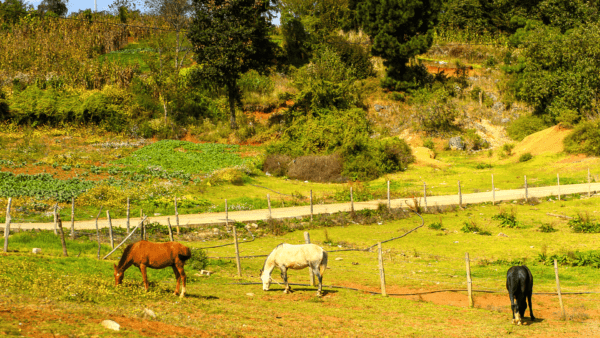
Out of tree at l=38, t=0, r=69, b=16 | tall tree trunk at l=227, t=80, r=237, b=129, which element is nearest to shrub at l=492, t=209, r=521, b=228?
tall tree trunk at l=227, t=80, r=237, b=129

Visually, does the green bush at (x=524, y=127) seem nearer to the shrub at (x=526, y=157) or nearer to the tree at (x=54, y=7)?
the shrub at (x=526, y=157)

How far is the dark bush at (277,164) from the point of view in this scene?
4541 cm

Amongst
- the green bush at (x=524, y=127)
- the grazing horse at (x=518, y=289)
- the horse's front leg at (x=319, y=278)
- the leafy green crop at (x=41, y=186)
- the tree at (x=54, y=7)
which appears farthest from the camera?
the tree at (x=54, y=7)

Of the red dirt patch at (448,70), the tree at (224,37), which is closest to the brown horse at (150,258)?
the tree at (224,37)

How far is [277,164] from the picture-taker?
4584cm

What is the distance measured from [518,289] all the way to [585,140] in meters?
38.5

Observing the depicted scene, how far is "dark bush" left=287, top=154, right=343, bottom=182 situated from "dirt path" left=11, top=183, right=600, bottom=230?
930 cm

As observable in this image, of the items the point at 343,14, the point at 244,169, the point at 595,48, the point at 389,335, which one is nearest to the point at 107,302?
the point at 389,335

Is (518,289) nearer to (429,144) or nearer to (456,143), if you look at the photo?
(429,144)

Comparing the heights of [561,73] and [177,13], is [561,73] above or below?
below

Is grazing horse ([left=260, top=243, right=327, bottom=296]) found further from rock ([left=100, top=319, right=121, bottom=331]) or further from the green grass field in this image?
rock ([left=100, top=319, right=121, bottom=331])

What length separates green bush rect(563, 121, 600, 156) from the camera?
1825 inches

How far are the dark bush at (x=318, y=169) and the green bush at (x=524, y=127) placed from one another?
2477cm

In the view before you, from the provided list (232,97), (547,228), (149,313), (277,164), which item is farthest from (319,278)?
(232,97)
